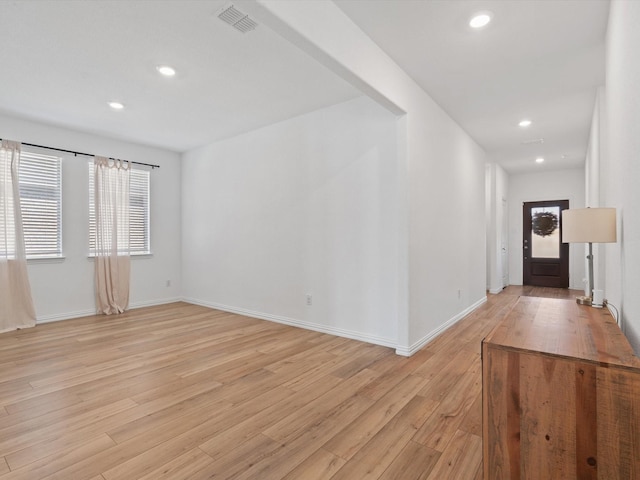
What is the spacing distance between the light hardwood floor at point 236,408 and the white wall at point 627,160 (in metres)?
1.10

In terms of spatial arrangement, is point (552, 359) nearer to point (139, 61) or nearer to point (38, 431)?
point (38, 431)

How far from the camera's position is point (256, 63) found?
10.1 ft

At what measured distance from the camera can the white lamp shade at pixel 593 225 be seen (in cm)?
204

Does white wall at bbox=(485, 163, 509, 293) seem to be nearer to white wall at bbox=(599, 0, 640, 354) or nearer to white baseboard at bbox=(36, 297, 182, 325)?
white wall at bbox=(599, 0, 640, 354)

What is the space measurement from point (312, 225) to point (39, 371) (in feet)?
10.0

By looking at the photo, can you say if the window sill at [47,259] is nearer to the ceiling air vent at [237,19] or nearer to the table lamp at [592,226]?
the ceiling air vent at [237,19]

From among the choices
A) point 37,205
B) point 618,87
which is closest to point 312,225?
point 618,87

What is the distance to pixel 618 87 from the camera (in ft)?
6.55

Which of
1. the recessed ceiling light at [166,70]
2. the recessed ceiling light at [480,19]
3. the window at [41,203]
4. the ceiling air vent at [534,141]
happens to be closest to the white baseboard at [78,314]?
the window at [41,203]

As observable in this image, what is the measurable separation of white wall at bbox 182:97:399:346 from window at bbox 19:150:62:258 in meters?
2.02

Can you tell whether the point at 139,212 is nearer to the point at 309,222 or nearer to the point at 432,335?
the point at 309,222

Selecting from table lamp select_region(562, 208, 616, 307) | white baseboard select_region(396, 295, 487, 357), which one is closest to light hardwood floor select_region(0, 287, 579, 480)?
white baseboard select_region(396, 295, 487, 357)

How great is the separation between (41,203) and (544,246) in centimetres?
1007

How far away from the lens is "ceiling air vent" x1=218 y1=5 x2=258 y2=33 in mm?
2362
